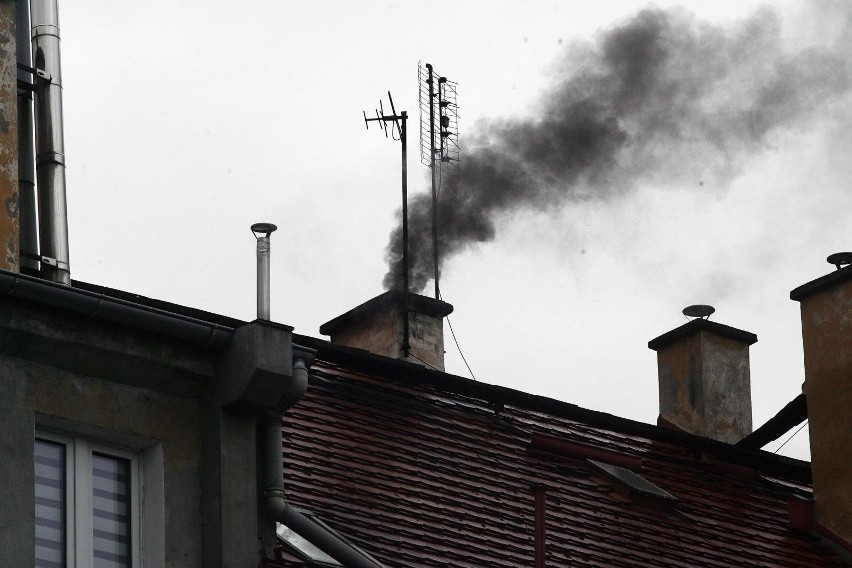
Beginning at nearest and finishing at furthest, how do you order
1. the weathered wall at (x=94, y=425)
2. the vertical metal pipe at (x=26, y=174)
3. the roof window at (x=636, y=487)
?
the weathered wall at (x=94, y=425)
the vertical metal pipe at (x=26, y=174)
the roof window at (x=636, y=487)

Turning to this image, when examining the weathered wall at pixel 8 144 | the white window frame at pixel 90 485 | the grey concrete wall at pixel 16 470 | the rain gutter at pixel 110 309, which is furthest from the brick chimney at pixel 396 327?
the grey concrete wall at pixel 16 470

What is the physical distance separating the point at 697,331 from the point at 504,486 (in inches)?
236

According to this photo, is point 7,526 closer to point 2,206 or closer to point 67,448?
point 67,448

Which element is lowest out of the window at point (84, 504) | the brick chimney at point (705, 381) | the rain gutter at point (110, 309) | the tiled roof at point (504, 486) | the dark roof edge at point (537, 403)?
the window at point (84, 504)

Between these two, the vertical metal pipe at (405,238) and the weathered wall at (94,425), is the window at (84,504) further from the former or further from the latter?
the vertical metal pipe at (405,238)

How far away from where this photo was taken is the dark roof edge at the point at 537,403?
1895 cm

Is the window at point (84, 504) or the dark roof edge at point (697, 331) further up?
the dark roof edge at point (697, 331)

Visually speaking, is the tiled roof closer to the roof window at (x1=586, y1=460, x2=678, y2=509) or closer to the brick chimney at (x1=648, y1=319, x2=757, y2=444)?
the roof window at (x1=586, y1=460, x2=678, y2=509)

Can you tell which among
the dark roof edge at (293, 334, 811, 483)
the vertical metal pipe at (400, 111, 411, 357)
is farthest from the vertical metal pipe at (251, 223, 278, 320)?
the vertical metal pipe at (400, 111, 411, 357)

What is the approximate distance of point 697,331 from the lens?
24078 millimetres

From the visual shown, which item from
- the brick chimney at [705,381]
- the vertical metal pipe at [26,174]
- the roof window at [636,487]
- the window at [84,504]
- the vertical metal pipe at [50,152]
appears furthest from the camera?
the brick chimney at [705,381]

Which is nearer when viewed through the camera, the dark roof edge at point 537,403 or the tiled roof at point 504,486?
the tiled roof at point 504,486

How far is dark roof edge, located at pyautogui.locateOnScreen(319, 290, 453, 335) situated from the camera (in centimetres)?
2330

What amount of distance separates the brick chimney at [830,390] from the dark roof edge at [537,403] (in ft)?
1.87
